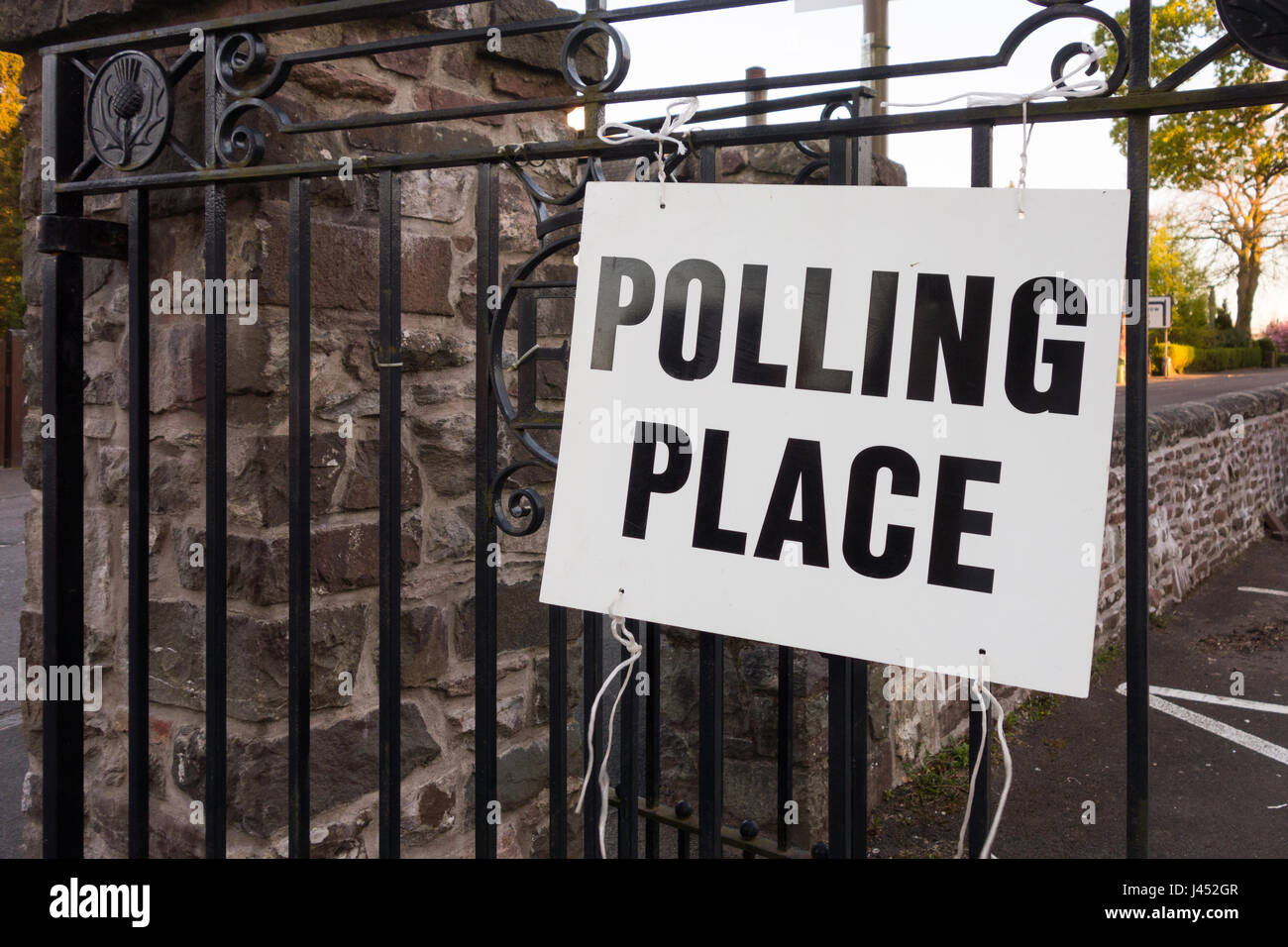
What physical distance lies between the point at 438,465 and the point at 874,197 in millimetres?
1467

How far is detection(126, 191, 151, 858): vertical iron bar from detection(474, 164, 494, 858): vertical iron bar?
65cm

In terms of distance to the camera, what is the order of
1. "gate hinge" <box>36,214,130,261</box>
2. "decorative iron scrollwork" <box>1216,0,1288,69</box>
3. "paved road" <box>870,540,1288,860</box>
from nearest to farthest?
"decorative iron scrollwork" <box>1216,0,1288,69</box> < "gate hinge" <box>36,214,130,261</box> < "paved road" <box>870,540,1288,860</box>

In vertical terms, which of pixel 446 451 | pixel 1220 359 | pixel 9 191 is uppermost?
pixel 9 191

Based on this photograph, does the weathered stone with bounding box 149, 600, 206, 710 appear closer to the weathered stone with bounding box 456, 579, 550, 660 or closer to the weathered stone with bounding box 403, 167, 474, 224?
the weathered stone with bounding box 456, 579, 550, 660

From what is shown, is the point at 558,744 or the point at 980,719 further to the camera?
the point at 558,744

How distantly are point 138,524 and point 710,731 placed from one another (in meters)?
1.06

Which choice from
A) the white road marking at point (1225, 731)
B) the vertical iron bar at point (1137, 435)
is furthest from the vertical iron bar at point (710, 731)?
the white road marking at point (1225, 731)

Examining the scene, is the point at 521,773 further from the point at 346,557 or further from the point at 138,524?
the point at 138,524

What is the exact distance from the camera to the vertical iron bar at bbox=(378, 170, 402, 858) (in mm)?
1493

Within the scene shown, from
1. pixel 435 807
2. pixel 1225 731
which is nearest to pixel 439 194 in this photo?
pixel 435 807

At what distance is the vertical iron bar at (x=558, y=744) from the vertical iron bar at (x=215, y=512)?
0.54 meters

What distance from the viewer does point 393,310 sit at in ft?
4.91

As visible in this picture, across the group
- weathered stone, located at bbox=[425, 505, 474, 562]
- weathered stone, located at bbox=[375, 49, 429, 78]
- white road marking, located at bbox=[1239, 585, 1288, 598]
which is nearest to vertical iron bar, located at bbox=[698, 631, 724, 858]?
weathered stone, located at bbox=[425, 505, 474, 562]
